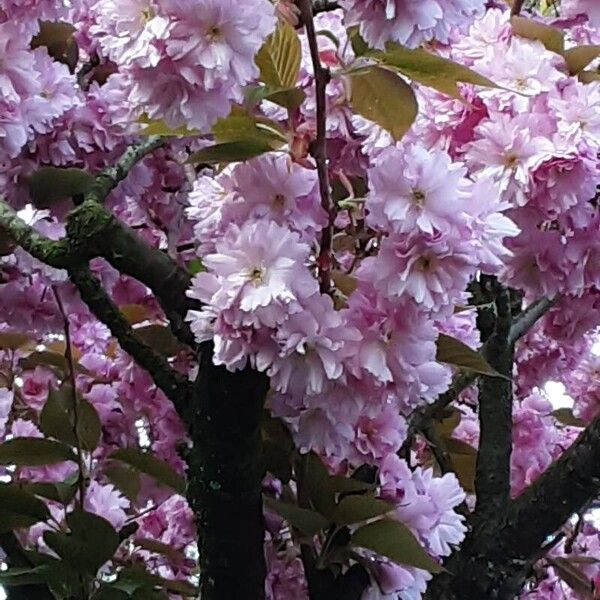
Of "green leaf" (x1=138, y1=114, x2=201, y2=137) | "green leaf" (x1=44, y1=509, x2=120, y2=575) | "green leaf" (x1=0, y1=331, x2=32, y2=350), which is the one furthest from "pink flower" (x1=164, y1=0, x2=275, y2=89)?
"green leaf" (x1=0, y1=331, x2=32, y2=350)

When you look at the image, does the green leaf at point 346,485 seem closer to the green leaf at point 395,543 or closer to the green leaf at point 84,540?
the green leaf at point 395,543

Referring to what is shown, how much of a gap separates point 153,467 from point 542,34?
59 centimetres

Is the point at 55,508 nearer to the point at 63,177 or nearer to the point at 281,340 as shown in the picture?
the point at 63,177

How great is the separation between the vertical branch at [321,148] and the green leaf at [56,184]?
35cm

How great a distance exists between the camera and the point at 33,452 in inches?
47.8

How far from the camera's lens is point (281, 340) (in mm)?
774

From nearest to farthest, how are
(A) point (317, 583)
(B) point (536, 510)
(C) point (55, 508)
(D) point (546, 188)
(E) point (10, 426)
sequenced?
(D) point (546, 188) < (A) point (317, 583) < (B) point (536, 510) < (C) point (55, 508) < (E) point (10, 426)

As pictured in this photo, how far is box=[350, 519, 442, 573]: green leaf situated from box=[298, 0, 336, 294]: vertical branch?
0.25m

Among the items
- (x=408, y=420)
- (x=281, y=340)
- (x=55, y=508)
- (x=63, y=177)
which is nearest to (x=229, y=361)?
(x=281, y=340)

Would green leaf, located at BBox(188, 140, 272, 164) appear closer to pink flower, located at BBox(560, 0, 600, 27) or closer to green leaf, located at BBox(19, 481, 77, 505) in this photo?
pink flower, located at BBox(560, 0, 600, 27)

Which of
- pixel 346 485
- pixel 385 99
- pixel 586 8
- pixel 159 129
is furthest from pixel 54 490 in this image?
pixel 586 8

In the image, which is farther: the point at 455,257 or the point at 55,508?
the point at 55,508

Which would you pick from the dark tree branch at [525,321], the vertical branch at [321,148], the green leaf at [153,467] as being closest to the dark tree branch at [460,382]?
the dark tree branch at [525,321]

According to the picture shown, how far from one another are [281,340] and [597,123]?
34 cm
